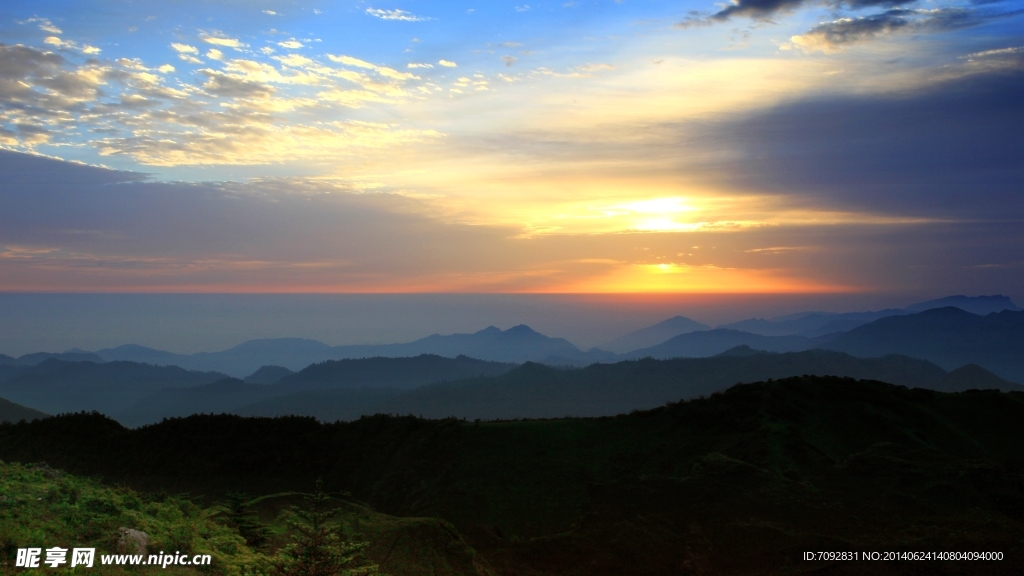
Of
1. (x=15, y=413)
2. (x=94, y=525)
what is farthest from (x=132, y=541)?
(x=15, y=413)

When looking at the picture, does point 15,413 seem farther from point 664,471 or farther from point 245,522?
point 664,471

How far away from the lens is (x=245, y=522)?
2161 cm

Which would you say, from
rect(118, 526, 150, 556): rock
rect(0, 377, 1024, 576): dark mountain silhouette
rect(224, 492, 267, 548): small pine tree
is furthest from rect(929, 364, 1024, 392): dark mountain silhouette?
rect(118, 526, 150, 556): rock

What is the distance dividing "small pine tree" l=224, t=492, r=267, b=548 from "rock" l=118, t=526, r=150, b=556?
16.2 feet

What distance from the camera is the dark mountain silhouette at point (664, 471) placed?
25781 millimetres

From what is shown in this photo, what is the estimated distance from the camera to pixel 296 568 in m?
14.1

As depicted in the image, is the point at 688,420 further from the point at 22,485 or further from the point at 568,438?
the point at 22,485

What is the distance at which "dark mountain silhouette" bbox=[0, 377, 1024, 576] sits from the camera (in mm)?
25781

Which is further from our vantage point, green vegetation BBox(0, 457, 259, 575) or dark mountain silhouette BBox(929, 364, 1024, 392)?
dark mountain silhouette BBox(929, 364, 1024, 392)

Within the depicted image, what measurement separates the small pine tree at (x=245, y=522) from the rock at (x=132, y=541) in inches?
194

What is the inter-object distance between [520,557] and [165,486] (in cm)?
2694

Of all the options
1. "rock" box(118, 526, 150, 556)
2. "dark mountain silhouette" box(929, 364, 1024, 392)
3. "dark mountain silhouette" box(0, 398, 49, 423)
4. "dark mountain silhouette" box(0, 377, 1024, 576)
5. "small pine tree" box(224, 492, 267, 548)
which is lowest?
"dark mountain silhouette" box(929, 364, 1024, 392)

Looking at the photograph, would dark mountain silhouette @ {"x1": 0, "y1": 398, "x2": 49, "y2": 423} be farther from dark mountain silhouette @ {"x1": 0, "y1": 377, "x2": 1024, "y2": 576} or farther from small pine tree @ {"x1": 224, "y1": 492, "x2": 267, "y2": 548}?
small pine tree @ {"x1": 224, "y1": 492, "x2": 267, "y2": 548}

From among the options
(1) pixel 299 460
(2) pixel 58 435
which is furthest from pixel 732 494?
(2) pixel 58 435
